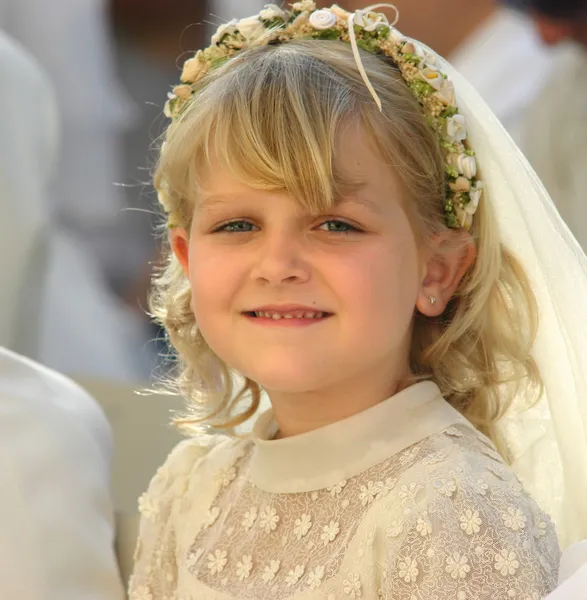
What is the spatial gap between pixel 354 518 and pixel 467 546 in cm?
16

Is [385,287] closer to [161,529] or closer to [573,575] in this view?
[573,575]

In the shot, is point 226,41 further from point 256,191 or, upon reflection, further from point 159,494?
point 159,494

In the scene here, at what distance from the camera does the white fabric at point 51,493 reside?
128 cm

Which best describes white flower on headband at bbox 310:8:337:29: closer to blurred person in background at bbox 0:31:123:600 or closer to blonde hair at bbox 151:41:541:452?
blonde hair at bbox 151:41:541:452

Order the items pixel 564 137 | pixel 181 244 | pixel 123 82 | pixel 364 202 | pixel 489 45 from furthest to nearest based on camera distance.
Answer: pixel 123 82, pixel 489 45, pixel 564 137, pixel 181 244, pixel 364 202

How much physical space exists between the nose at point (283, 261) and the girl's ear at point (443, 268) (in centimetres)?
18

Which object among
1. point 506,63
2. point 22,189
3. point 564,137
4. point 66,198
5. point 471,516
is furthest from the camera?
point 66,198

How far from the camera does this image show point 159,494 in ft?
4.93

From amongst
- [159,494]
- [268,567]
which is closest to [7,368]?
[159,494]

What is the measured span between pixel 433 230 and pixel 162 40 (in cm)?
329

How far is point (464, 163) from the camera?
1.32 m

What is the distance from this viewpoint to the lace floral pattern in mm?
1130

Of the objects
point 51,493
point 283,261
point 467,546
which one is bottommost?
point 51,493

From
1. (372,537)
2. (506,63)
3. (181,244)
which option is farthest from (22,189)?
(506,63)
